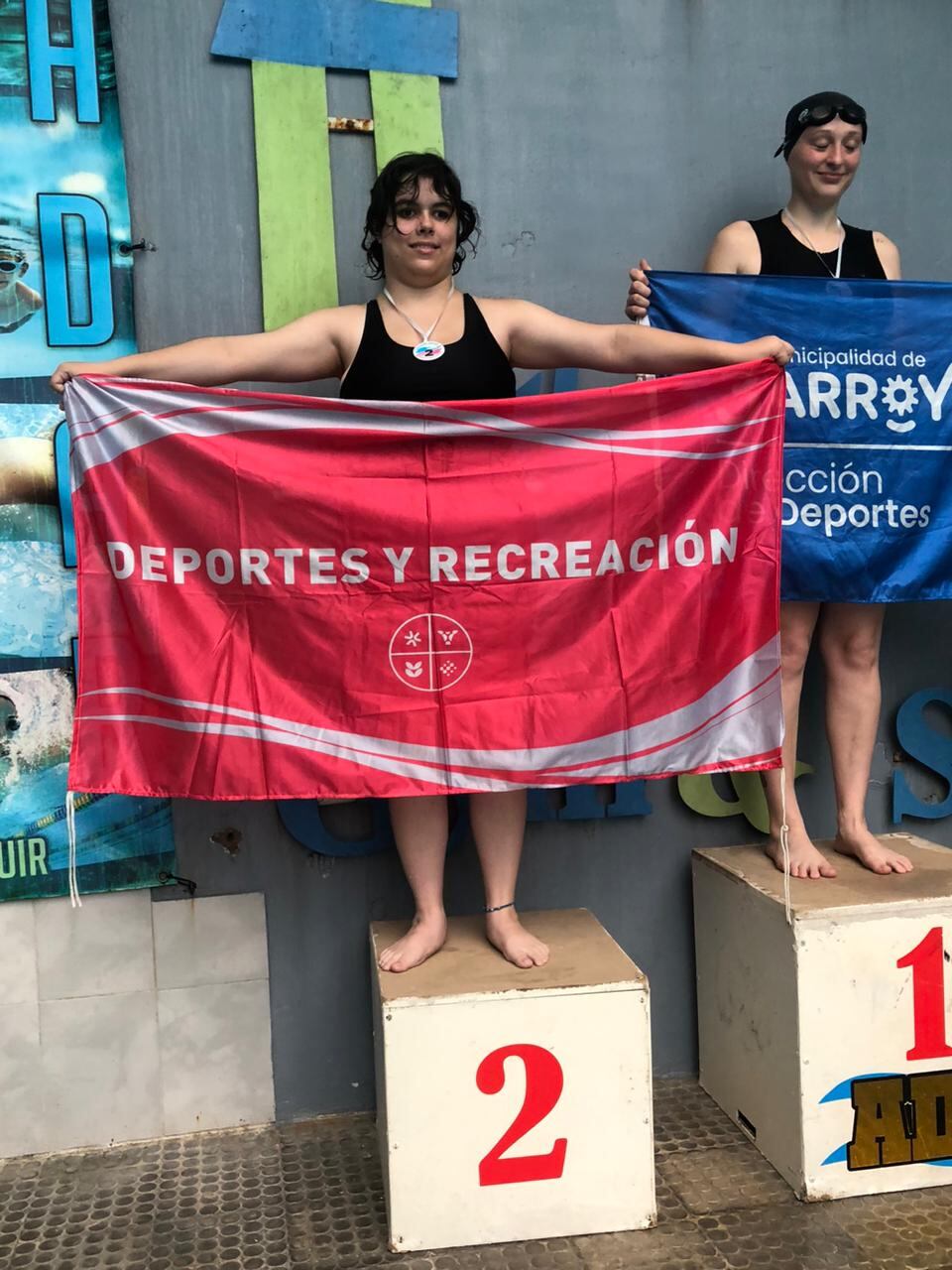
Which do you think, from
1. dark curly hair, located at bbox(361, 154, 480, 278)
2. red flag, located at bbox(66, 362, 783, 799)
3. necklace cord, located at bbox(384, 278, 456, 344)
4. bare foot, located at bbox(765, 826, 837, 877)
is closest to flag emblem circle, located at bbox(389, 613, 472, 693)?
red flag, located at bbox(66, 362, 783, 799)

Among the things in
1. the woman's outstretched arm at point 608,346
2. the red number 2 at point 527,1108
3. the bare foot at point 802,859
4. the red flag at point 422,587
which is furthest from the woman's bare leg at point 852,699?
the red number 2 at point 527,1108

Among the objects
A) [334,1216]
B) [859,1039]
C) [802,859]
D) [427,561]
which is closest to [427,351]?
[427,561]

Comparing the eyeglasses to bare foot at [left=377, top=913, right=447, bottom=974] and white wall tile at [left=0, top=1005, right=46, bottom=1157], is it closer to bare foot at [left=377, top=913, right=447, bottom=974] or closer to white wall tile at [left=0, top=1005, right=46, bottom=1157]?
bare foot at [left=377, top=913, right=447, bottom=974]

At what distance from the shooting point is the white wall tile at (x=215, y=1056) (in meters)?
2.36

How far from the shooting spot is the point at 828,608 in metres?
2.44

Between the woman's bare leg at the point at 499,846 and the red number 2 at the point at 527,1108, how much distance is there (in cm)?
25

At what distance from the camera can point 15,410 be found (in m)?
2.27

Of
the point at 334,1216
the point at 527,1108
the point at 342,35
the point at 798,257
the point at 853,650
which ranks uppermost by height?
the point at 342,35

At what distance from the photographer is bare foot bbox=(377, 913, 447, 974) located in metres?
Result: 2.07

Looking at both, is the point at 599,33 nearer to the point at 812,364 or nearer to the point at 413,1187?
the point at 812,364

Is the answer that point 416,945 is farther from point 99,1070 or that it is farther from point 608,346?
point 608,346

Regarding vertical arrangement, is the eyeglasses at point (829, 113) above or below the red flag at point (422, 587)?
above

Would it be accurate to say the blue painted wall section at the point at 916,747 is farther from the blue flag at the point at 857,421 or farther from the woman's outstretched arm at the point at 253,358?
the woman's outstretched arm at the point at 253,358

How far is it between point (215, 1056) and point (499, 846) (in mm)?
825
